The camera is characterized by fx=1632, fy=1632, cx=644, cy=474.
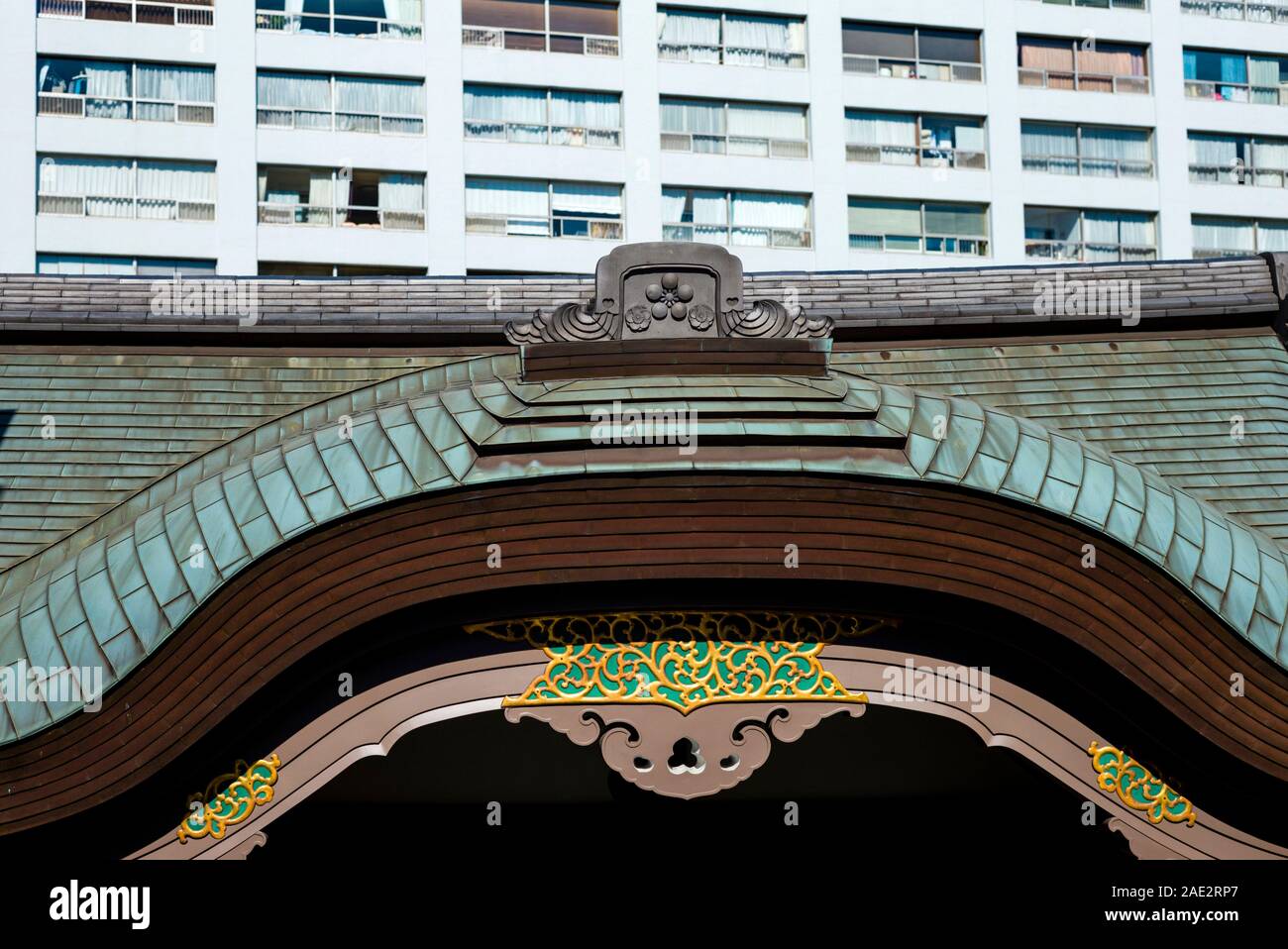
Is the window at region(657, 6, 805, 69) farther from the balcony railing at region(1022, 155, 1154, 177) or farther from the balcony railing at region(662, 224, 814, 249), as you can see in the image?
the balcony railing at region(1022, 155, 1154, 177)

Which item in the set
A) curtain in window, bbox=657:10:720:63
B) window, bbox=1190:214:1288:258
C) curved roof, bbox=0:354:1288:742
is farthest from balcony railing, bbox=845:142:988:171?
curved roof, bbox=0:354:1288:742

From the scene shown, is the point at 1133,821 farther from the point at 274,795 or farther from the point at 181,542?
the point at 181,542

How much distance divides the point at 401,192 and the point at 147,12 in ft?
24.3

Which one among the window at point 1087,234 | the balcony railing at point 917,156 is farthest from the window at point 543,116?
the window at point 1087,234

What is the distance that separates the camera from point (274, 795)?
7.75 metres

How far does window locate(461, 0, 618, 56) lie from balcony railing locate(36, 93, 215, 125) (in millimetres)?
6947

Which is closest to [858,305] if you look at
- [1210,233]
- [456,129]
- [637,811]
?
[637,811]

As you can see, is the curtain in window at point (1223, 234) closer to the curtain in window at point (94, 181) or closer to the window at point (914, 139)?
the window at point (914, 139)

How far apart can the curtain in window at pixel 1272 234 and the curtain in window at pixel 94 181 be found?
30.8m

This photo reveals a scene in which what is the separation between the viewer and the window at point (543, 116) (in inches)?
1626

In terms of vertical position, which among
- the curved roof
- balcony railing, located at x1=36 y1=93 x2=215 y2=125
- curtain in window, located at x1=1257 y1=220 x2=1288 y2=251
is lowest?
the curved roof

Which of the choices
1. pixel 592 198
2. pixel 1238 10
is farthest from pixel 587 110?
pixel 1238 10

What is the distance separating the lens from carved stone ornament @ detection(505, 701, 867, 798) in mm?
7781
